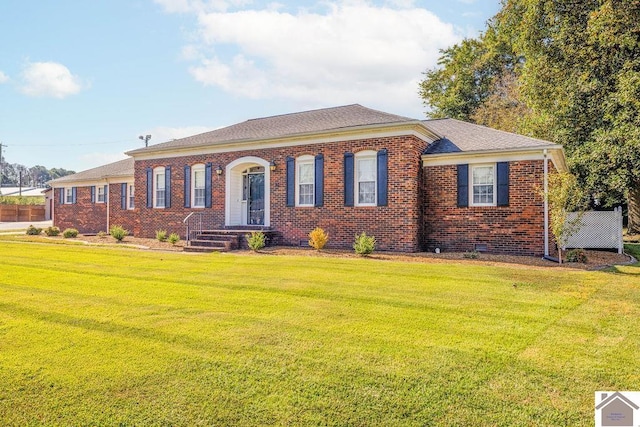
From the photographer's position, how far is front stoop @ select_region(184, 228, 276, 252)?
1497cm

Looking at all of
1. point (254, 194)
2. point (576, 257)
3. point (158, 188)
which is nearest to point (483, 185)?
point (576, 257)

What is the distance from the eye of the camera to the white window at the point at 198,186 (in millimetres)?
17922

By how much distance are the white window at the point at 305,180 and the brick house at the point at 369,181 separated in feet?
0.12

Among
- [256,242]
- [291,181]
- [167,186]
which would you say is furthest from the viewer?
[167,186]

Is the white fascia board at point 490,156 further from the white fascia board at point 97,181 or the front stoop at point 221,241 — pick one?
the white fascia board at point 97,181

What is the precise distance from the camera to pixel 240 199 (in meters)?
17.5

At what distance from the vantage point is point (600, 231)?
17641 mm

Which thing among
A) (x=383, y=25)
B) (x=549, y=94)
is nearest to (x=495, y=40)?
(x=549, y=94)

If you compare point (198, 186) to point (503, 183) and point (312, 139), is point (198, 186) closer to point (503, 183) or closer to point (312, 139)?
point (312, 139)

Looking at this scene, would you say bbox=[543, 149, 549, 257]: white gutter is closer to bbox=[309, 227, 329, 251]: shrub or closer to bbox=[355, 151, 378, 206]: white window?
bbox=[355, 151, 378, 206]: white window

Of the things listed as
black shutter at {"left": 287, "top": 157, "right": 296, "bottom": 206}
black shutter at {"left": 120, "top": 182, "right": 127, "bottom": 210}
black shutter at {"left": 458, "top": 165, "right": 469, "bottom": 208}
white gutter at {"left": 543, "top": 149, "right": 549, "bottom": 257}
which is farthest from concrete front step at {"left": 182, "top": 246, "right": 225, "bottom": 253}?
white gutter at {"left": 543, "top": 149, "right": 549, "bottom": 257}

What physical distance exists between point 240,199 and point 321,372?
560 inches

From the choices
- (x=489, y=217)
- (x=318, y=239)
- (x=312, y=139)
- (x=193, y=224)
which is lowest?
(x=318, y=239)

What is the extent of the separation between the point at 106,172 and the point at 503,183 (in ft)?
74.1
